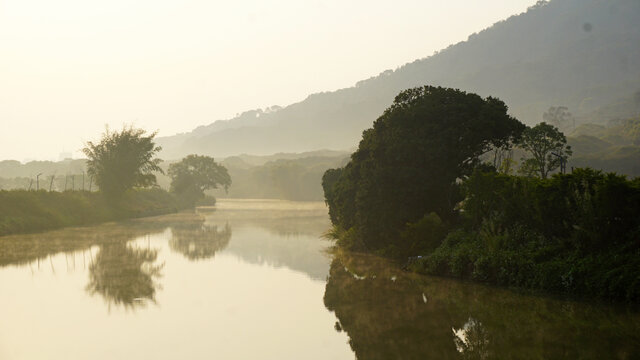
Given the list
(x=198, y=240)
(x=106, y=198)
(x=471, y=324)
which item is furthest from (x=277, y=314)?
(x=106, y=198)

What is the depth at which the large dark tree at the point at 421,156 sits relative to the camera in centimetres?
3216

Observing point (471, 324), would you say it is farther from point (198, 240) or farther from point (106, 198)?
point (106, 198)

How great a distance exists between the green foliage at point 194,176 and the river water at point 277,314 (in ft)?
267

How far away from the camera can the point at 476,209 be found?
29109mm

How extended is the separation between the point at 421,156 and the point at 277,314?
617 inches

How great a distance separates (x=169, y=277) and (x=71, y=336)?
11.6m

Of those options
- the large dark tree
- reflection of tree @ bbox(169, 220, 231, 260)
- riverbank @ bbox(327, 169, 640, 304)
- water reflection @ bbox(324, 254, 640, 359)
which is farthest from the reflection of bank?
water reflection @ bbox(324, 254, 640, 359)

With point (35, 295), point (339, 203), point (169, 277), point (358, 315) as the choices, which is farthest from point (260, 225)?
point (358, 315)

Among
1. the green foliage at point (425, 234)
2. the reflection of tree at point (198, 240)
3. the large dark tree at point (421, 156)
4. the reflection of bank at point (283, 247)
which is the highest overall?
the large dark tree at point (421, 156)

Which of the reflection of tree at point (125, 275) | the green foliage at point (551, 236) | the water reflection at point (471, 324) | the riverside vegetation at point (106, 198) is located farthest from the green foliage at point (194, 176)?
the water reflection at point (471, 324)

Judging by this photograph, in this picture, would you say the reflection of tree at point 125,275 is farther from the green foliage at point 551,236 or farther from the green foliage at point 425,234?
the green foliage at point 425,234

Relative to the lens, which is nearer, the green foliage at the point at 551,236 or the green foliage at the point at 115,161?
the green foliage at the point at 551,236

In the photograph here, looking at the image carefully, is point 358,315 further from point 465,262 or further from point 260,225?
point 260,225

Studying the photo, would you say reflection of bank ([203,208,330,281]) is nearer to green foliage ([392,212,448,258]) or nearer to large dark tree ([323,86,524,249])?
large dark tree ([323,86,524,249])
